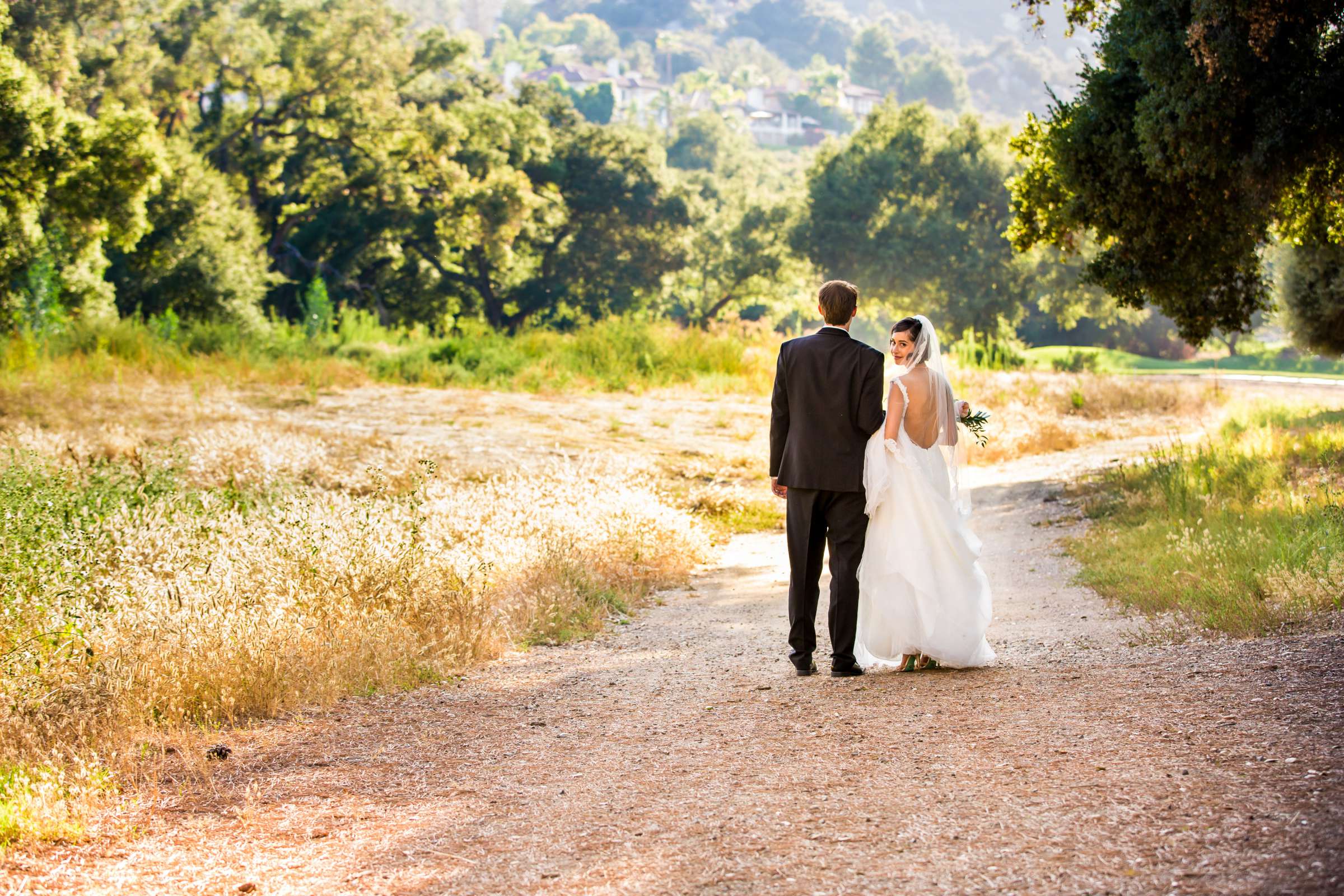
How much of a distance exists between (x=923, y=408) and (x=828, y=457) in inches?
23.9

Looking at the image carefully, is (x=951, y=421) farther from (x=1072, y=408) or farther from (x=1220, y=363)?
(x=1220, y=363)

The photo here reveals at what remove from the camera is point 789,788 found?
4.17 metres

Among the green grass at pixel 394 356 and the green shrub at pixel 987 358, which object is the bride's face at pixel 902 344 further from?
the green shrub at pixel 987 358

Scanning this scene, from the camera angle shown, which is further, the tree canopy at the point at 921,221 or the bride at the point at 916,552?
the tree canopy at the point at 921,221

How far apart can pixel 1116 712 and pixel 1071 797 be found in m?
1.17

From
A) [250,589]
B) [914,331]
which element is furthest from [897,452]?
[250,589]

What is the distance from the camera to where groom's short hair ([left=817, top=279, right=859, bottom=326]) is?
6031mm

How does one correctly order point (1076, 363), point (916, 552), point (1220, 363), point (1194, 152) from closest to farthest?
1. point (916, 552)
2. point (1194, 152)
3. point (1076, 363)
4. point (1220, 363)

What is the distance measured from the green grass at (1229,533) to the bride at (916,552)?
5.28ft

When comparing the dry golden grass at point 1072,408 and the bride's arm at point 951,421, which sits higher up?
the bride's arm at point 951,421

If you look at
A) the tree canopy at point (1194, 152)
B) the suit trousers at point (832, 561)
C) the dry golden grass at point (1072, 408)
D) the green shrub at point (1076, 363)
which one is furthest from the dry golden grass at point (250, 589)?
the green shrub at point (1076, 363)

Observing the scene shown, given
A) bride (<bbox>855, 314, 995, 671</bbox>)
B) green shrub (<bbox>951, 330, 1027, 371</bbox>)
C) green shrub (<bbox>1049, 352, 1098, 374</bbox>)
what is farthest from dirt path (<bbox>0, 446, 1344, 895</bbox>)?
green shrub (<bbox>1049, 352, 1098, 374</bbox>)

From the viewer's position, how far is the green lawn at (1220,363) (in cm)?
5062

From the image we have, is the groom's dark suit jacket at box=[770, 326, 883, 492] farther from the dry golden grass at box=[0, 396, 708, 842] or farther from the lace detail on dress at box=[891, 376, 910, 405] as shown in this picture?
the dry golden grass at box=[0, 396, 708, 842]
